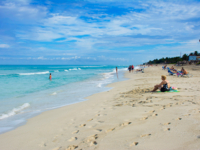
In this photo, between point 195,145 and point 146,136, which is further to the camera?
point 146,136

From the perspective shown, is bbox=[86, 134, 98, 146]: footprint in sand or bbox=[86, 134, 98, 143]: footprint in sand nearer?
bbox=[86, 134, 98, 146]: footprint in sand

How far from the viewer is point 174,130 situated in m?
3.30

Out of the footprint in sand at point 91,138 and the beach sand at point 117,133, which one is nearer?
the beach sand at point 117,133

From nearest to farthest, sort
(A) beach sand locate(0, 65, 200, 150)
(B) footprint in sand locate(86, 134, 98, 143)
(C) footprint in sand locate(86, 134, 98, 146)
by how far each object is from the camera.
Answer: (A) beach sand locate(0, 65, 200, 150)
(C) footprint in sand locate(86, 134, 98, 146)
(B) footprint in sand locate(86, 134, 98, 143)

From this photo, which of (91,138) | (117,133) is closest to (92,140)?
(91,138)

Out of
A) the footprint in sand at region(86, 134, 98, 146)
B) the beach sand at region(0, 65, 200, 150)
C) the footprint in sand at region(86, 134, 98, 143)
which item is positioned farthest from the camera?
the footprint in sand at region(86, 134, 98, 143)

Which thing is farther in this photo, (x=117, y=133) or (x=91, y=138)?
(x=117, y=133)

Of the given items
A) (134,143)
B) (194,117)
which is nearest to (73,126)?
(134,143)

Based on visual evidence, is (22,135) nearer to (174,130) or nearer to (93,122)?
(93,122)

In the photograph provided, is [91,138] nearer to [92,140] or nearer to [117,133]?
[92,140]

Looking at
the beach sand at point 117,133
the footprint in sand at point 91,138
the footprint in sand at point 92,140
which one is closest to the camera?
the beach sand at point 117,133

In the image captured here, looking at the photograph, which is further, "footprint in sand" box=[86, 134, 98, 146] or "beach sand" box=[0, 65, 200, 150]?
"footprint in sand" box=[86, 134, 98, 146]

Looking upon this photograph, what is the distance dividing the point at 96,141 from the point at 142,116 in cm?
190

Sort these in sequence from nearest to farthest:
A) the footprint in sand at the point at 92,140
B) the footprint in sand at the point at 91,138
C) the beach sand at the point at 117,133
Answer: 1. the beach sand at the point at 117,133
2. the footprint in sand at the point at 92,140
3. the footprint in sand at the point at 91,138
